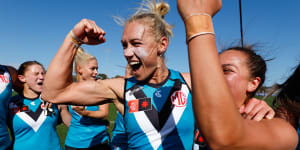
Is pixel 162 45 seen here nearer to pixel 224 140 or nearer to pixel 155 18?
pixel 155 18

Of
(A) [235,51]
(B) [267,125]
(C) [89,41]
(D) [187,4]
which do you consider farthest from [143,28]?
(B) [267,125]

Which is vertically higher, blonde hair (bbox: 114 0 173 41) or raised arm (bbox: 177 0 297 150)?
blonde hair (bbox: 114 0 173 41)

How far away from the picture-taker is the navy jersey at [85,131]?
3.89 metres

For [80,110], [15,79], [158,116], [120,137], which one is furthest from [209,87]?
[15,79]

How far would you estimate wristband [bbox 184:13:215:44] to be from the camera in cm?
72

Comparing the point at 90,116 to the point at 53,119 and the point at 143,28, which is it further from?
the point at 143,28

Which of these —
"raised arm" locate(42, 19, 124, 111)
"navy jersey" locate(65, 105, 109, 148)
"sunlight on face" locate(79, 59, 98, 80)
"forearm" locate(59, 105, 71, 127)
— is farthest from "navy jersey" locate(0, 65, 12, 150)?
"raised arm" locate(42, 19, 124, 111)

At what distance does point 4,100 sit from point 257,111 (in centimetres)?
365

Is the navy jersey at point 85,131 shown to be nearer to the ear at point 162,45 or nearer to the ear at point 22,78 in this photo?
the ear at point 22,78

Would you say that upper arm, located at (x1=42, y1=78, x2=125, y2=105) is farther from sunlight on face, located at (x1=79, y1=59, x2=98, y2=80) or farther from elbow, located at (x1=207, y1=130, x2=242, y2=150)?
sunlight on face, located at (x1=79, y1=59, x2=98, y2=80)

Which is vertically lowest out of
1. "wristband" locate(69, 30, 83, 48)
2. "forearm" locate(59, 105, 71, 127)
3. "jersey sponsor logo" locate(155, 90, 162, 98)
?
"forearm" locate(59, 105, 71, 127)

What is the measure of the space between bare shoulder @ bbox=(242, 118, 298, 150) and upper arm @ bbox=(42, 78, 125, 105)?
4.46 ft

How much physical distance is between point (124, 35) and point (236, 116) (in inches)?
61.1

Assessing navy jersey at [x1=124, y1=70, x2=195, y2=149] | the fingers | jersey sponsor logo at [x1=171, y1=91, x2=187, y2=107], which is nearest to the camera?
the fingers
